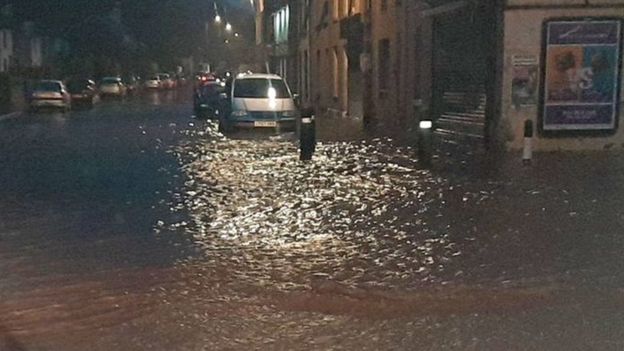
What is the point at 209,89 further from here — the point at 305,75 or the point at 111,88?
the point at 111,88

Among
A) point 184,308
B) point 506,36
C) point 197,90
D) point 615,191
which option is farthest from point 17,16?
point 184,308

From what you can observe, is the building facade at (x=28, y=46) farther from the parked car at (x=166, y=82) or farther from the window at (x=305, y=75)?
the window at (x=305, y=75)

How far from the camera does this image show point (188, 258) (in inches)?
438

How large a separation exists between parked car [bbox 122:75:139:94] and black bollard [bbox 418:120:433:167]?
203 ft

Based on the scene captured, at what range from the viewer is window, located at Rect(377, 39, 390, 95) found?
35.4 metres

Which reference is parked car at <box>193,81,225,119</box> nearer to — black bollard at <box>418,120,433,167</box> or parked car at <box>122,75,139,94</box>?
black bollard at <box>418,120,433,167</box>

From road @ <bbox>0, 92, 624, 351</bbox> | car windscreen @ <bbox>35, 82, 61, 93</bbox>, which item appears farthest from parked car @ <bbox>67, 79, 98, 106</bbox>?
road @ <bbox>0, 92, 624, 351</bbox>

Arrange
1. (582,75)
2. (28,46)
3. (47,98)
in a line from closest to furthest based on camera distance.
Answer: (582,75) < (47,98) < (28,46)

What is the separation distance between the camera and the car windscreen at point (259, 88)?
29.8 meters

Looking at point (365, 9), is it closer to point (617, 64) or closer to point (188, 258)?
point (617, 64)

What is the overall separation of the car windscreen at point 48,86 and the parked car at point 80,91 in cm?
688

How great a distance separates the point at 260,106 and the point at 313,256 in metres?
18.2

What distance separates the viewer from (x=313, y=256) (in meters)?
11.2

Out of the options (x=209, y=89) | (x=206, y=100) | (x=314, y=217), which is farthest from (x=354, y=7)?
(x=314, y=217)
